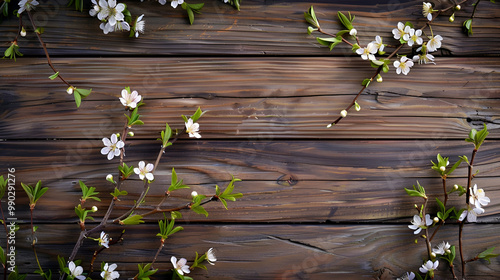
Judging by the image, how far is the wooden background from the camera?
39.7 inches

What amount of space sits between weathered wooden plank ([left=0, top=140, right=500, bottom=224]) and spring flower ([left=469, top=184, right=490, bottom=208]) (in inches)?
2.2

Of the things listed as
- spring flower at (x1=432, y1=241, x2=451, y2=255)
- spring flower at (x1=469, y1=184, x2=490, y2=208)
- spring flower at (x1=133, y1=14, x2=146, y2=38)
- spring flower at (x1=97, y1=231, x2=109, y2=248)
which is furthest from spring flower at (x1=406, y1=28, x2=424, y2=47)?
spring flower at (x1=97, y1=231, x2=109, y2=248)

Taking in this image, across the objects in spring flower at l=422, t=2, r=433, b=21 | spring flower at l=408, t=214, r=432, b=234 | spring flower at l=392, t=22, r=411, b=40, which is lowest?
spring flower at l=408, t=214, r=432, b=234

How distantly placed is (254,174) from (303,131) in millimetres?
176

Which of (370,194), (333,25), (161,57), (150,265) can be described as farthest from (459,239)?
(161,57)

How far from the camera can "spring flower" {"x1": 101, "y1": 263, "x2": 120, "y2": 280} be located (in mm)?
950

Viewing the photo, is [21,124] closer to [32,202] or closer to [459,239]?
[32,202]

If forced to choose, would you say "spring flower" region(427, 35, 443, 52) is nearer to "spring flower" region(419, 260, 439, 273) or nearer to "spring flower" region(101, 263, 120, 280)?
"spring flower" region(419, 260, 439, 273)

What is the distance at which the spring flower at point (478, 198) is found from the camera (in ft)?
3.13

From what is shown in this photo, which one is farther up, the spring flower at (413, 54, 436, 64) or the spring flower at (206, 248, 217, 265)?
the spring flower at (413, 54, 436, 64)

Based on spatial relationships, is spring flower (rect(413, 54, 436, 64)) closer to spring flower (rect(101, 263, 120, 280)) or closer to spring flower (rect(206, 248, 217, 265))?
spring flower (rect(206, 248, 217, 265))

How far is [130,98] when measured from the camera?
0.96 metres

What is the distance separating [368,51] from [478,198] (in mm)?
469

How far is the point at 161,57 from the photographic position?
102cm
